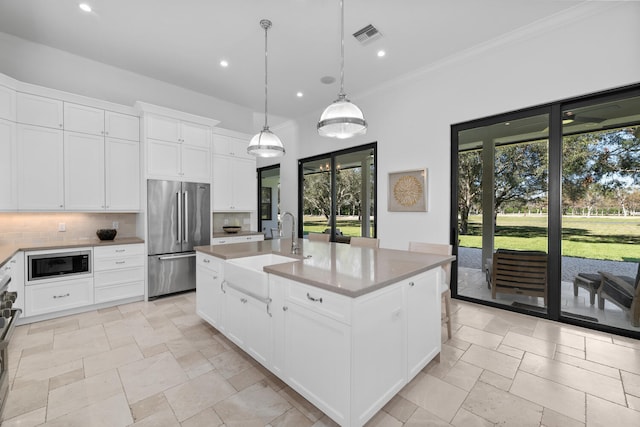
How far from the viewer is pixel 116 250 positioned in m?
3.61

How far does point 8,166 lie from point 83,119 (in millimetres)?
953

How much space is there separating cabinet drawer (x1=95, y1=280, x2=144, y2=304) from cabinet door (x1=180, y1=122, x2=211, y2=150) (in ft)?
7.29

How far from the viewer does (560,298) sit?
3.03m

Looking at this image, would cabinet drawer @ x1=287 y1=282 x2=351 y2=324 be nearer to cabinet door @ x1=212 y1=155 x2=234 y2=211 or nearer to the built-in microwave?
the built-in microwave

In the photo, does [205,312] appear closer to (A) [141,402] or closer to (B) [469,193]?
(A) [141,402]

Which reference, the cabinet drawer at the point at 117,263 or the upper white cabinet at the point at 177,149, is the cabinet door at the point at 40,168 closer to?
the cabinet drawer at the point at 117,263

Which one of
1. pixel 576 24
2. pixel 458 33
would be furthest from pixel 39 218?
pixel 576 24

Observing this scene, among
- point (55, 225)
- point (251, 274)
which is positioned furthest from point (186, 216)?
point (251, 274)

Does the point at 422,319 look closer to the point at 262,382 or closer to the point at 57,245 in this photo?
the point at 262,382

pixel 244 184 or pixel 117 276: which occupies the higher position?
pixel 244 184

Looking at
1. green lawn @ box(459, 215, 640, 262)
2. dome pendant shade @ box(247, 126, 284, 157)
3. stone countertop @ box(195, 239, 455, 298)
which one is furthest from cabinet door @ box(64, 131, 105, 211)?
green lawn @ box(459, 215, 640, 262)

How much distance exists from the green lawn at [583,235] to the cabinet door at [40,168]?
A: 5712mm

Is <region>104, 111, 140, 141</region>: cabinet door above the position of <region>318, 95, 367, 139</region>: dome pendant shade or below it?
above

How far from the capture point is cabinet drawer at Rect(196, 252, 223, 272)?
2674 millimetres
